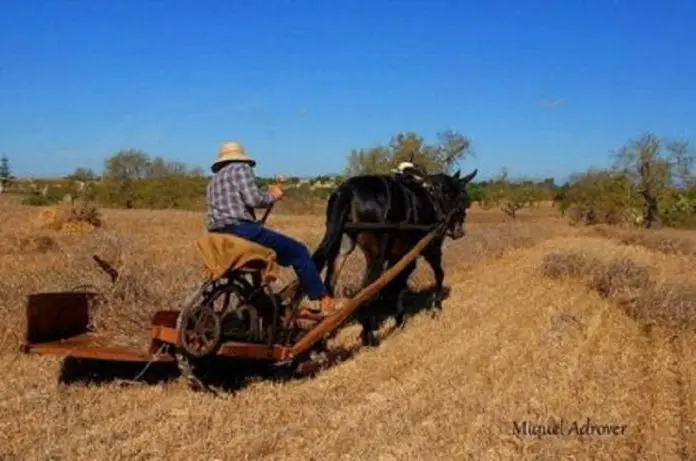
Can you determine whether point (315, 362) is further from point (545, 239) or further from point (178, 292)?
point (545, 239)

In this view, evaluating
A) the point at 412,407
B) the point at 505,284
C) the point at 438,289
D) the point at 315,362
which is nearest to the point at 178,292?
the point at 315,362

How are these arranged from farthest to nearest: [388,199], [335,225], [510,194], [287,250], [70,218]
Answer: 1. [510,194]
2. [70,218]
3. [388,199]
4. [335,225]
5. [287,250]

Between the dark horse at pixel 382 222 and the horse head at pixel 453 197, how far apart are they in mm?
21

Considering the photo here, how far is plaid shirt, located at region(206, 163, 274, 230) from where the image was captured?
6.43 meters

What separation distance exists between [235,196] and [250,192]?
0.14 metres

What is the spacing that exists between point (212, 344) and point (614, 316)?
6.28m

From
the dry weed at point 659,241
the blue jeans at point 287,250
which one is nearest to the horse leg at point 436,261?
the blue jeans at point 287,250

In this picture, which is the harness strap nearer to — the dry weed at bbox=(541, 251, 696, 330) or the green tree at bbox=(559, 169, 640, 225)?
the dry weed at bbox=(541, 251, 696, 330)

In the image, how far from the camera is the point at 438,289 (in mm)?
10758

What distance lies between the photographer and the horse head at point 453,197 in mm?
10383

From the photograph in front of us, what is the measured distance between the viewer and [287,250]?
6707 millimetres

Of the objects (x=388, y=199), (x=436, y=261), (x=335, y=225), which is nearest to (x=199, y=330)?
(x=335, y=225)

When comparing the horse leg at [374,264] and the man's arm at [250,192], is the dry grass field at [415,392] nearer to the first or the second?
the horse leg at [374,264]

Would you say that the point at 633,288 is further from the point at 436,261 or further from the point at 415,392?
the point at 415,392
